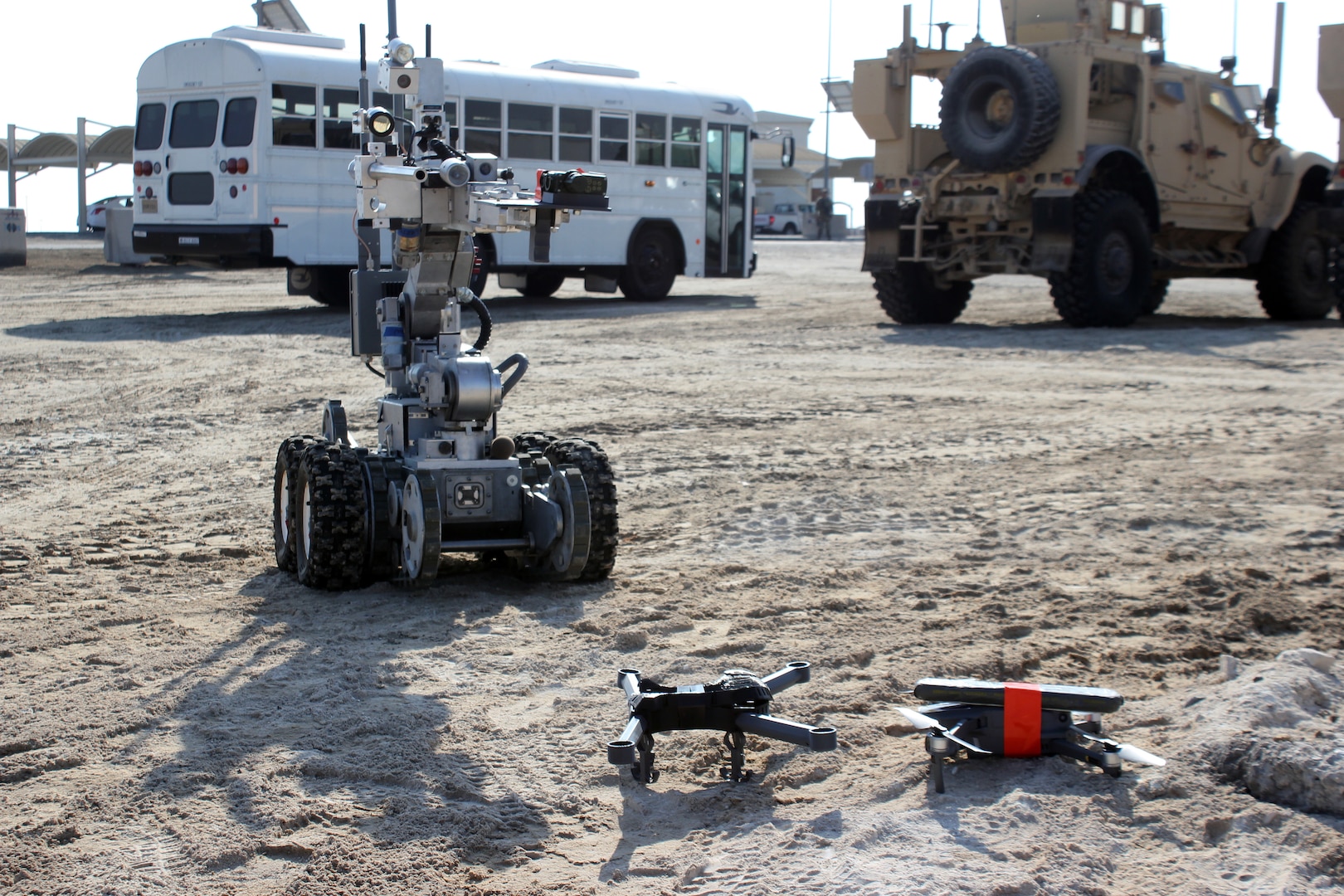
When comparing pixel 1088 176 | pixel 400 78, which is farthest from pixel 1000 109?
pixel 400 78

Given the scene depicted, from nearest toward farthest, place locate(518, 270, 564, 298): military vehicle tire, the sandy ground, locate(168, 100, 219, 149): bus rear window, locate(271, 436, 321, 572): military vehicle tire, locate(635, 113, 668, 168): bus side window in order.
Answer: the sandy ground → locate(271, 436, 321, 572): military vehicle tire → locate(168, 100, 219, 149): bus rear window → locate(635, 113, 668, 168): bus side window → locate(518, 270, 564, 298): military vehicle tire

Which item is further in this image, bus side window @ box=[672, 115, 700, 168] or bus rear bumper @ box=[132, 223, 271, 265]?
bus side window @ box=[672, 115, 700, 168]

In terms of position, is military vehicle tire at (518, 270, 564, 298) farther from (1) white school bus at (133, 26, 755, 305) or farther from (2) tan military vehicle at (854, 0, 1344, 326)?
(2) tan military vehicle at (854, 0, 1344, 326)

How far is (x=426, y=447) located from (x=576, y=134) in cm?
1399

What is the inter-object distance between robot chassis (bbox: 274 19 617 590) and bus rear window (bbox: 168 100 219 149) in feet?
38.9

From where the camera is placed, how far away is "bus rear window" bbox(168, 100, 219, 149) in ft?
55.6

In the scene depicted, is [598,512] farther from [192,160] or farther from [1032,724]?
[192,160]

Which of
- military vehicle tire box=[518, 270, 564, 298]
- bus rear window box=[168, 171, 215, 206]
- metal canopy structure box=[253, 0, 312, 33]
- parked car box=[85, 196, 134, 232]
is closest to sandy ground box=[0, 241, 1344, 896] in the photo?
bus rear window box=[168, 171, 215, 206]

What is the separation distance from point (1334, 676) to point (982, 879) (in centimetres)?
189

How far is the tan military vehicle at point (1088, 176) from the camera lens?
51.5ft

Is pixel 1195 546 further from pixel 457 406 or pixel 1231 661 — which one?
pixel 457 406

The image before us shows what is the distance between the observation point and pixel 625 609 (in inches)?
222

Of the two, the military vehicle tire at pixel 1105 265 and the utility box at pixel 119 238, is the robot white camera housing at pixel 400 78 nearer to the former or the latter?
the military vehicle tire at pixel 1105 265

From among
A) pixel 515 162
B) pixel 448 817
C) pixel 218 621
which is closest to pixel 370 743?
pixel 448 817
